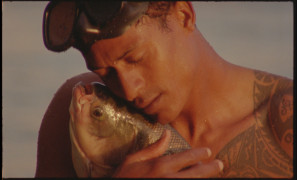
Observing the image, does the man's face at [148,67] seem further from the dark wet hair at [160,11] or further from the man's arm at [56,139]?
the man's arm at [56,139]

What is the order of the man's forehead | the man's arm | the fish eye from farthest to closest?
the man's arm → the fish eye → the man's forehead

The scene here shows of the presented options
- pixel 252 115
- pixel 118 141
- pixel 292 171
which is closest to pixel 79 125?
pixel 118 141

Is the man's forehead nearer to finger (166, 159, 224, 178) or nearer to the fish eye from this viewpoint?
the fish eye

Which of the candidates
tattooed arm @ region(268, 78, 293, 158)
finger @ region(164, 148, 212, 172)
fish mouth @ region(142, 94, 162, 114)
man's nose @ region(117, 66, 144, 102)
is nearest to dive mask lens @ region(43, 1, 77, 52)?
man's nose @ region(117, 66, 144, 102)

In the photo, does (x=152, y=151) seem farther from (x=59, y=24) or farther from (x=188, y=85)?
(x=59, y=24)

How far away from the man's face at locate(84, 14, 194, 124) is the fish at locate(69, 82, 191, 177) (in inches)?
6.9

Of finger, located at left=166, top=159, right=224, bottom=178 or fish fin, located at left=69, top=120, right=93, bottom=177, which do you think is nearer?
finger, located at left=166, top=159, right=224, bottom=178

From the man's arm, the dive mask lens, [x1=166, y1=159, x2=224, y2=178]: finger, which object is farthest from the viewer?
the man's arm

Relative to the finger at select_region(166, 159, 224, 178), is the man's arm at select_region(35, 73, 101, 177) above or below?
below

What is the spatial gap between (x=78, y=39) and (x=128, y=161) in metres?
0.85

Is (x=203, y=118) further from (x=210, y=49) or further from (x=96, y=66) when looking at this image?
(x=96, y=66)

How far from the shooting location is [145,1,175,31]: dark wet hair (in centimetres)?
429

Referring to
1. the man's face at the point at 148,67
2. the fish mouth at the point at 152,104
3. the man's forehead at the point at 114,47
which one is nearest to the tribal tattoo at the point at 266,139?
the man's face at the point at 148,67

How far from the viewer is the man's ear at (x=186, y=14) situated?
176 inches
